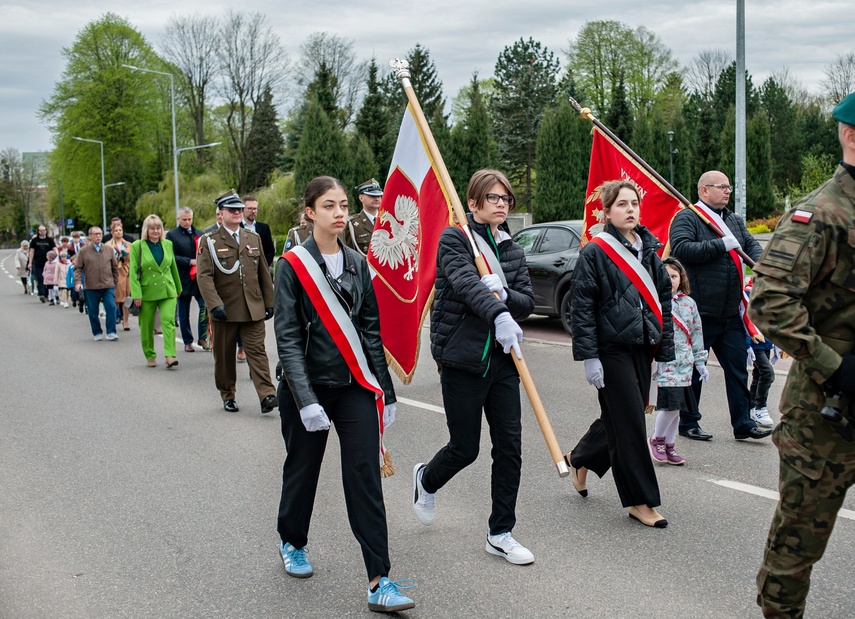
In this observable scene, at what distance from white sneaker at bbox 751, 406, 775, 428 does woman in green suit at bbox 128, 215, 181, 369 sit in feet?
22.0

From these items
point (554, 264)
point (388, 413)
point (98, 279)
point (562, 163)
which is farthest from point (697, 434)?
point (562, 163)

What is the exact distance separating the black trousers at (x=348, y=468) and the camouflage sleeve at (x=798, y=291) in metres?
1.80

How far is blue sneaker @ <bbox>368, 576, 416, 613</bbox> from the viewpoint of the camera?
3.87 metres

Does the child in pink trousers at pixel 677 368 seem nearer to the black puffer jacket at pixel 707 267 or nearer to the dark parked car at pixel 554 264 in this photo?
the black puffer jacket at pixel 707 267

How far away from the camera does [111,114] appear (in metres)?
61.8

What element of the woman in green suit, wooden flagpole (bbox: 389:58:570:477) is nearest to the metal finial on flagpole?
wooden flagpole (bbox: 389:58:570:477)

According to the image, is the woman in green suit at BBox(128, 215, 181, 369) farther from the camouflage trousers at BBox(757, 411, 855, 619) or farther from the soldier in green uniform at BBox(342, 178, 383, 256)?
the camouflage trousers at BBox(757, 411, 855, 619)

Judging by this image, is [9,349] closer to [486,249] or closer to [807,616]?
[486,249]

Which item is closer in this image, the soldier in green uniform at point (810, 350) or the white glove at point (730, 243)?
the soldier in green uniform at point (810, 350)

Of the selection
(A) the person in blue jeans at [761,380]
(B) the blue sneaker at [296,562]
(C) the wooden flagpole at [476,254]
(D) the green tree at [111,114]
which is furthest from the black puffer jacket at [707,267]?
(D) the green tree at [111,114]

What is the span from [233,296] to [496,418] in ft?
14.7

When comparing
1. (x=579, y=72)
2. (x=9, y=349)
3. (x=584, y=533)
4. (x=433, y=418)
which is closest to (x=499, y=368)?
(x=584, y=533)

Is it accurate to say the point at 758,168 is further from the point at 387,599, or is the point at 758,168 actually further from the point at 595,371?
the point at 387,599

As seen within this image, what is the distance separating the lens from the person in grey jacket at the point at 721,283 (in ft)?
22.0
